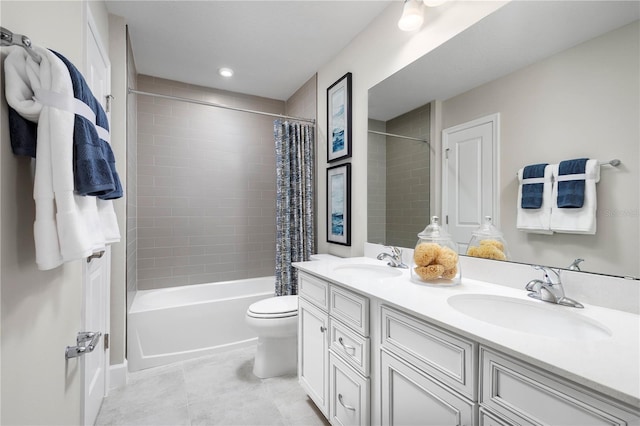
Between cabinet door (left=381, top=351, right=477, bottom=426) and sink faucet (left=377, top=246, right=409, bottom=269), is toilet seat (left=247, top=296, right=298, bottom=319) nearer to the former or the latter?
sink faucet (left=377, top=246, right=409, bottom=269)

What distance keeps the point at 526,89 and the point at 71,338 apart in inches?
74.6

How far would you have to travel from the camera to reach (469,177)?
1.45 meters

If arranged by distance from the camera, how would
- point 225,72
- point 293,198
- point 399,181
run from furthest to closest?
1. point 225,72
2. point 293,198
3. point 399,181

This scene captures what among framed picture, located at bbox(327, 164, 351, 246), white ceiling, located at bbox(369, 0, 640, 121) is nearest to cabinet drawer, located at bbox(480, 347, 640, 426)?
white ceiling, located at bbox(369, 0, 640, 121)

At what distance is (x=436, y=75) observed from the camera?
1609mm

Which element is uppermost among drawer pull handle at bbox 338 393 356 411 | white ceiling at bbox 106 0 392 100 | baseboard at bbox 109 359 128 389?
white ceiling at bbox 106 0 392 100

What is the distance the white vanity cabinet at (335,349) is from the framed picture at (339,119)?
1.13 meters

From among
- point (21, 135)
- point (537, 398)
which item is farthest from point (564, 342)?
point (21, 135)

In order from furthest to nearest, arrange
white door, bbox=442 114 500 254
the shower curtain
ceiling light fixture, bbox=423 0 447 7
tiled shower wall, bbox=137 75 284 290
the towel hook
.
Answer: tiled shower wall, bbox=137 75 284 290 < the shower curtain < ceiling light fixture, bbox=423 0 447 7 < white door, bbox=442 114 500 254 < the towel hook

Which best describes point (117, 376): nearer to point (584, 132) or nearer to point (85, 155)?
point (85, 155)

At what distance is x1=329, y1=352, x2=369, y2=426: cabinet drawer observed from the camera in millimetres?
1229

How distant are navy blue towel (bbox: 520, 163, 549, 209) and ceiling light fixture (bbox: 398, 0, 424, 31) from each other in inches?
39.5

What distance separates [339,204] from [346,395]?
4.72 ft

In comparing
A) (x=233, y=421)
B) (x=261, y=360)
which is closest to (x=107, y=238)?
(x=233, y=421)
